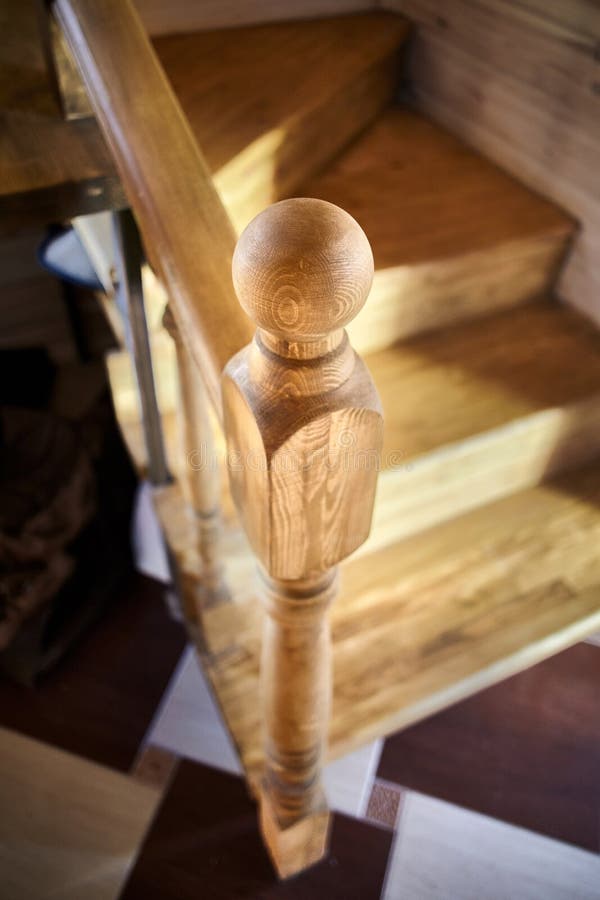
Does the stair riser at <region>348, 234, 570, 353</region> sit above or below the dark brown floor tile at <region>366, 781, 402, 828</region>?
above

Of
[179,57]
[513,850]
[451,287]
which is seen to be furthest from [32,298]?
[513,850]

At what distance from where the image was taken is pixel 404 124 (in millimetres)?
1830

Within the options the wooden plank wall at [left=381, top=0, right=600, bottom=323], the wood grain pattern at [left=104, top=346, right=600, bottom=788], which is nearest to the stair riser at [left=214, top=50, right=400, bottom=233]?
the wooden plank wall at [left=381, top=0, right=600, bottom=323]

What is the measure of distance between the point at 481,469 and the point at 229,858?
920 millimetres

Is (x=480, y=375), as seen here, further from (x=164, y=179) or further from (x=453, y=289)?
(x=164, y=179)

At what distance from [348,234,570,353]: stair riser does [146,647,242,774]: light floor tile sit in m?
0.88

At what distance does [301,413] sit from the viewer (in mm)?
541

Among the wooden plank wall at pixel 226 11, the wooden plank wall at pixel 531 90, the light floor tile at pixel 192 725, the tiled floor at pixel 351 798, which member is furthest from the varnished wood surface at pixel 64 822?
the wooden plank wall at pixel 226 11

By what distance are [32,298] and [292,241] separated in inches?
91.5

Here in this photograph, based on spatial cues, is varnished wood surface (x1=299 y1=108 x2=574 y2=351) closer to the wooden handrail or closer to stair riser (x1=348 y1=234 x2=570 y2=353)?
stair riser (x1=348 y1=234 x2=570 y2=353)

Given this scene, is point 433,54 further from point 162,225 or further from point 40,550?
point 40,550

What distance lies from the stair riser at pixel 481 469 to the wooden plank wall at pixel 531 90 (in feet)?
0.99

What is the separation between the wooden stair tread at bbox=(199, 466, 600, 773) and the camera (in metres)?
1.30

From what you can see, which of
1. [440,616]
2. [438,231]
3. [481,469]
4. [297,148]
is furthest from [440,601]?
[297,148]
